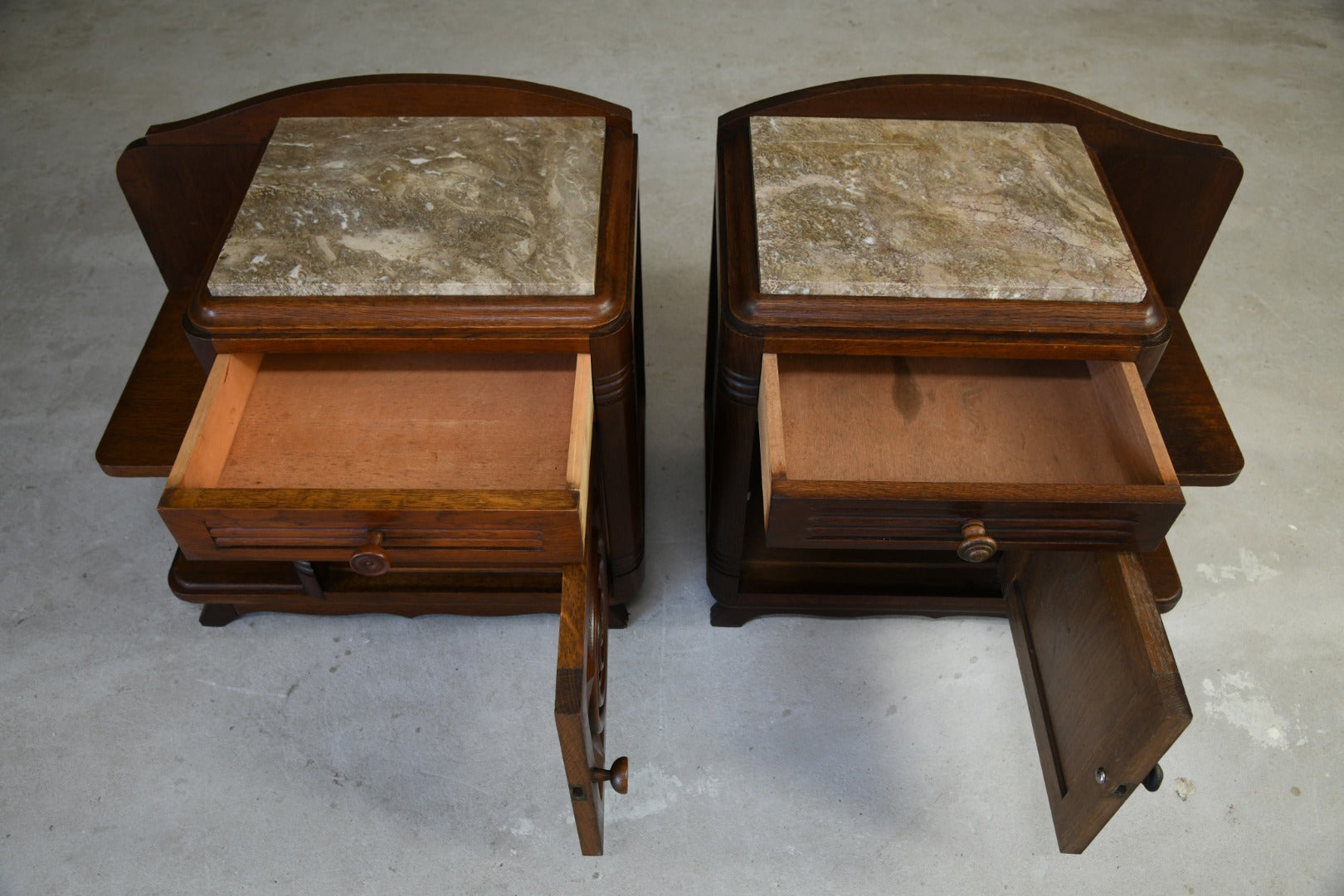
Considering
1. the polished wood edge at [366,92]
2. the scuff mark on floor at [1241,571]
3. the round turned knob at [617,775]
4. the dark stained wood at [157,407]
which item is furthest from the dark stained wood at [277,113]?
the scuff mark on floor at [1241,571]

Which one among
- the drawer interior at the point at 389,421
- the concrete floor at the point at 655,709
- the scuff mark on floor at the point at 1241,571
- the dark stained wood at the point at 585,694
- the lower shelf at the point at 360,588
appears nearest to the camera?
the dark stained wood at the point at 585,694

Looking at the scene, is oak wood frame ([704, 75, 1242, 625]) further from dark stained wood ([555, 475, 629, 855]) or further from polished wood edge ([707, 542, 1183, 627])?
dark stained wood ([555, 475, 629, 855])

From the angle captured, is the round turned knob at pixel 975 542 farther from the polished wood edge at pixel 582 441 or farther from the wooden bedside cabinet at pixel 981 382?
the polished wood edge at pixel 582 441

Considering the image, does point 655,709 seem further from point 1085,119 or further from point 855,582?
point 1085,119

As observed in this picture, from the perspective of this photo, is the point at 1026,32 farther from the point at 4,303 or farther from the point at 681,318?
the point at 4,303

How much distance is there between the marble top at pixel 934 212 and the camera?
123 cm

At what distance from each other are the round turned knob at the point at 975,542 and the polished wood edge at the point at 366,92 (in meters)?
0.76

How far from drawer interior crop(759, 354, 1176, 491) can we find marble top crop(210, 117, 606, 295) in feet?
1.09

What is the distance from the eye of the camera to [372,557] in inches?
45.9

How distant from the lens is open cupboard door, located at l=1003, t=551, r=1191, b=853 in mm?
1084

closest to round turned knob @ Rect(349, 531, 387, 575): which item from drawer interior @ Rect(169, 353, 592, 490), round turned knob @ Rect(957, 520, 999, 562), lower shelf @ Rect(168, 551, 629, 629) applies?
drawer interior @ Rect(169, 353, 592, 490)

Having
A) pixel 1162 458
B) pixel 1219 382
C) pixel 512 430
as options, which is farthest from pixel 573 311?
pixel 1219 382

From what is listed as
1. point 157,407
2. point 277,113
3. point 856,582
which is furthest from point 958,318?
point 157,407

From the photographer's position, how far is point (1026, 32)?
2.98 metres
